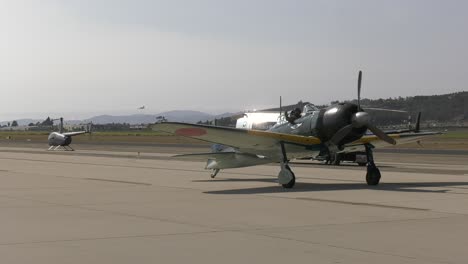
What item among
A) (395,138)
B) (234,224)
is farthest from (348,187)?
(234,224)

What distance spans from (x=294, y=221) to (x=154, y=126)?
774 cm

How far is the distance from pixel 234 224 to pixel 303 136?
9.70 meters

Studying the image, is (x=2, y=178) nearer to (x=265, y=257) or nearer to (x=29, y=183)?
(x=29, y=183)

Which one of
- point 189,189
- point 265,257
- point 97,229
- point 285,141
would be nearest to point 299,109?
point 285,141

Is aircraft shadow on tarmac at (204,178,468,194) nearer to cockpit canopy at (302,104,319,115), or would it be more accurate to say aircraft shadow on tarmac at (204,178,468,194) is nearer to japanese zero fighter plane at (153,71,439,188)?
japanese zero fighter plane at (153,71,439,188)

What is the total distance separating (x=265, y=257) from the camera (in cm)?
820

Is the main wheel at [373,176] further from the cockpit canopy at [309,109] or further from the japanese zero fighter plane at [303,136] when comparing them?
the cockpit canopy at [309,109]

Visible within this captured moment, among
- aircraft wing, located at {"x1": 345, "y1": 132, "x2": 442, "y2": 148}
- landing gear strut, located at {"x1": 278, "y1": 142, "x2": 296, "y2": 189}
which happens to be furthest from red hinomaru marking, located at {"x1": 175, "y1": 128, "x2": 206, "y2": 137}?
aircraft wing, located at {"x1": 345, "y1": 132, "x2": 442, "y2": 148}

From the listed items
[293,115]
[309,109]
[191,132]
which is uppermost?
[309,109]

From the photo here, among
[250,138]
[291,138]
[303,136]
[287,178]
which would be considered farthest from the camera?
[303,136]

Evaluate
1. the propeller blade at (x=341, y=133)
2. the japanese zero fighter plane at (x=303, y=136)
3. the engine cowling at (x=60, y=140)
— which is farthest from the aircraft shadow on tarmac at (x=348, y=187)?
the engine cowling at (x=60, y=140)

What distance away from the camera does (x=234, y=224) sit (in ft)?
37.8

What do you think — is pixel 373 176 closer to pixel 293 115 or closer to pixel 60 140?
pixel 293 115

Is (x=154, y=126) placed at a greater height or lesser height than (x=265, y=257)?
greater
